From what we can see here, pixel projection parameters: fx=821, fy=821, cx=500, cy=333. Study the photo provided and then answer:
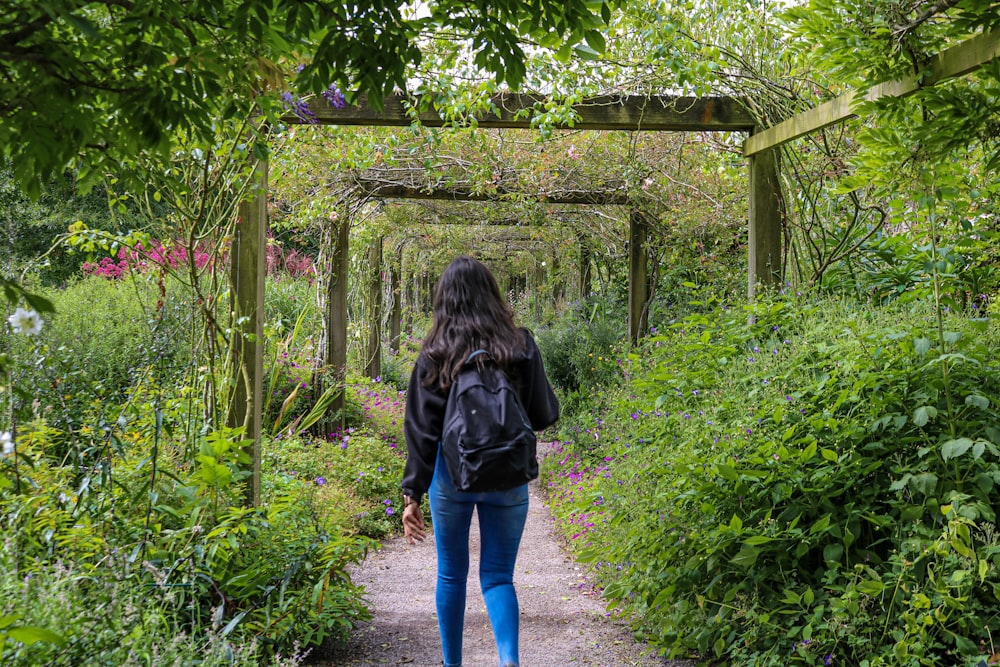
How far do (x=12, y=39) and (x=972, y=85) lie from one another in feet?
11.6

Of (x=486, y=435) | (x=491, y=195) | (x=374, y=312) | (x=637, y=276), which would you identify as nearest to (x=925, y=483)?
(x=486, y=435)

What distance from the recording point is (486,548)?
9.08ft

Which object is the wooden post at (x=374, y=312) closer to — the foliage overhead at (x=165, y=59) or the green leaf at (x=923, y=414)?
the green leaf at (x=923, y=414)

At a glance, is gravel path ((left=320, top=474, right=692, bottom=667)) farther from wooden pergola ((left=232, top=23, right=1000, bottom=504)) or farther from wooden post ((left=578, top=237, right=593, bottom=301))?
wooden post ((left=578, top=237, right=593, bottom=301))

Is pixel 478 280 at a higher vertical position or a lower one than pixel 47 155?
lower

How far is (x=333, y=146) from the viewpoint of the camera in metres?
6.46

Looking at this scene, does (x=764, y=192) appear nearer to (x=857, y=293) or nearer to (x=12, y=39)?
(x=857, y=293)

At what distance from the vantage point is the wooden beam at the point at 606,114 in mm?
5176

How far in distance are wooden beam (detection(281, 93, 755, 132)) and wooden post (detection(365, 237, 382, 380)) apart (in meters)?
6.06

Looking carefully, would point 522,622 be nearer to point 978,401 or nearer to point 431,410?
point 431,410

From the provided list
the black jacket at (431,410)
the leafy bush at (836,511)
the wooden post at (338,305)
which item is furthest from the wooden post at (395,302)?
the black jacket at (431,410)

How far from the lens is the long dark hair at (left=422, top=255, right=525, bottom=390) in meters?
2.80

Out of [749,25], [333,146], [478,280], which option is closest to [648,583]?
[478,280]

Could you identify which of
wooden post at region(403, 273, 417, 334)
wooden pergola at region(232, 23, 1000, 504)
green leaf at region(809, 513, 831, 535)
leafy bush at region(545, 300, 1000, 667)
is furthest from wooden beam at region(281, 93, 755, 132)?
wooden post at region(403, 273, 417, 334)
